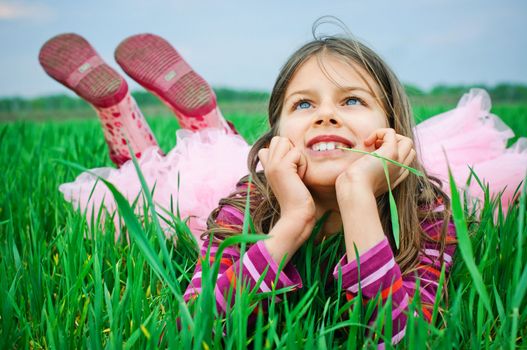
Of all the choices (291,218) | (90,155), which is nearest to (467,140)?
(291,218)

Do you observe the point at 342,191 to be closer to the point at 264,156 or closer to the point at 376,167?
the point at 376,167

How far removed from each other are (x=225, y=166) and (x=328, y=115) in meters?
0.69

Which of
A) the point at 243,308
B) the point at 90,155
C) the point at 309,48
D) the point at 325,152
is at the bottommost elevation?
the point at 90,155

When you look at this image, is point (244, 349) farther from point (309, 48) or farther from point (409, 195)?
point (309, 48)

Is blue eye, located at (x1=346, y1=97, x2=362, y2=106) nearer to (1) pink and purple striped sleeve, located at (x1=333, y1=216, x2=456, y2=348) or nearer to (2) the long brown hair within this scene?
(2) the long brown hair

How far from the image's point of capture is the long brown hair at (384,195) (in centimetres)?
105

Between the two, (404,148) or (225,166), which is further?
(225,166)

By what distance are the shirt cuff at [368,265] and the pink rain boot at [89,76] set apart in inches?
51.3

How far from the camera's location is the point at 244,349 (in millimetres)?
678

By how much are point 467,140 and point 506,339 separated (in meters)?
1.29

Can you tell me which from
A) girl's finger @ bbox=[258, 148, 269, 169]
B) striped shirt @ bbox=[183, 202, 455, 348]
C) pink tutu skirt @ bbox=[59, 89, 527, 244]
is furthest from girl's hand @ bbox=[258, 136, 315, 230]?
pink tutu skirt @ bbox=[59, 89, 527, 244]

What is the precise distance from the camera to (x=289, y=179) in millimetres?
939

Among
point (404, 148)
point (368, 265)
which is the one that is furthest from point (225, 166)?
point (368, 265)

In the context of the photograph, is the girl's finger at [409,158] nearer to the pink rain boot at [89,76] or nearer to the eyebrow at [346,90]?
the eyebrow at [346,90]
